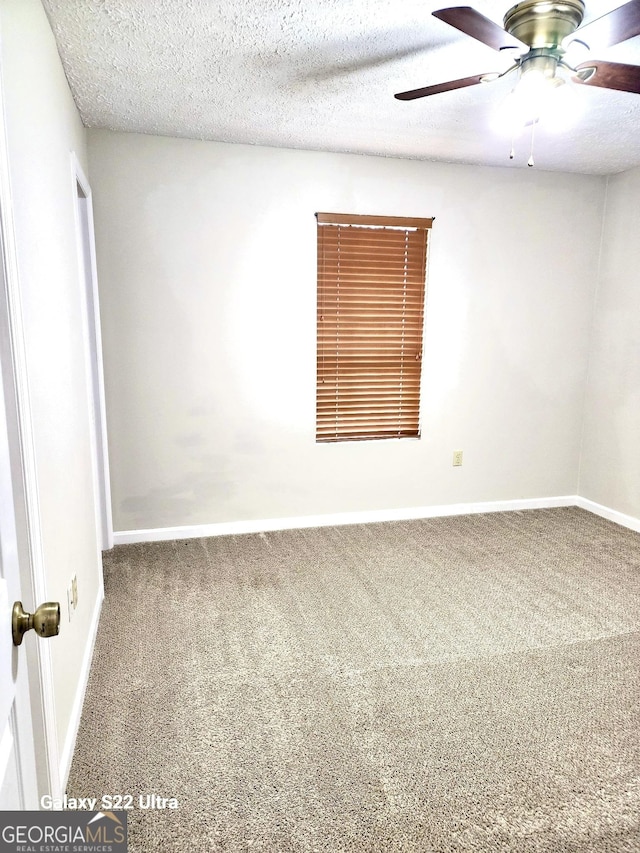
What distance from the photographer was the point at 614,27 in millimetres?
1578

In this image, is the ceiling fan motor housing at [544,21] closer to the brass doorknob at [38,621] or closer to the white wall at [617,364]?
the brass doorknob at [38,621]

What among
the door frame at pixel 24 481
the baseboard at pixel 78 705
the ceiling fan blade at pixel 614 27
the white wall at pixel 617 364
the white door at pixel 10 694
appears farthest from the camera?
the white wall at pixel 617 364

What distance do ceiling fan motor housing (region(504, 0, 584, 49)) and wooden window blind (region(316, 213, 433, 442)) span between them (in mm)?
1838

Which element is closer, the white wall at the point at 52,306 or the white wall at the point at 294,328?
the white wall at the point at 52,306

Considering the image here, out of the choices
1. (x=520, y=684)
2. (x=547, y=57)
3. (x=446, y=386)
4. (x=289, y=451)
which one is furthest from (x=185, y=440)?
(x=547, y=57)

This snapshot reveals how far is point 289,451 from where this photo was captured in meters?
3.78

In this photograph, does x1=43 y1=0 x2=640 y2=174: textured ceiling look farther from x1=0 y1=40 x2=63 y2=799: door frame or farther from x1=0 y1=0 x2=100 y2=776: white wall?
x1=0 y1=40 x2=63 y2=799: door frame

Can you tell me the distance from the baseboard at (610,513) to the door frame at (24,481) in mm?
3825

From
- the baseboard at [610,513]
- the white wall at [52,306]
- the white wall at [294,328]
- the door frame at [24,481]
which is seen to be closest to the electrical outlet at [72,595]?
the white wall at [52,306]

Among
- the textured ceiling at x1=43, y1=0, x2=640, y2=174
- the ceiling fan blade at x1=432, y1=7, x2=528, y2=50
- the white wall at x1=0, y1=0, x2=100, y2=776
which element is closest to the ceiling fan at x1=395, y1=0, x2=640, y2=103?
the ceiling fan blade at x1=432, y1=7, x2=528, y2=50

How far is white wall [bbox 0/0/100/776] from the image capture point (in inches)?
59.3

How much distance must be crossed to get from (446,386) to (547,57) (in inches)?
93.6

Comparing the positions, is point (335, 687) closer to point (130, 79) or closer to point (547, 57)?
point (547, 57)

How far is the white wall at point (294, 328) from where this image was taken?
11.0 feet
